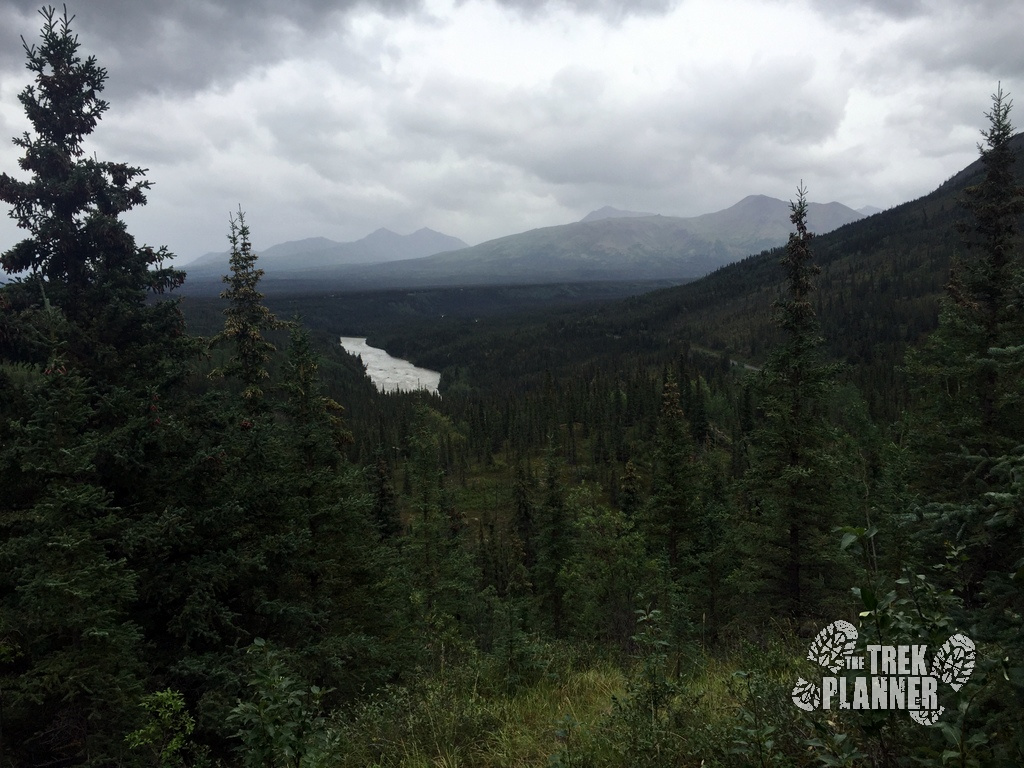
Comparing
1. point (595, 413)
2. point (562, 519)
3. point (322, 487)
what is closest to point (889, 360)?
point (595, 413)

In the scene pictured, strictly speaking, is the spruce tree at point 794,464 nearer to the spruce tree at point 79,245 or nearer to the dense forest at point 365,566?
the dense forest at point 365,566

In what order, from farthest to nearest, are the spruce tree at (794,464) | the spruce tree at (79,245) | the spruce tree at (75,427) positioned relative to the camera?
the spruce tree at (794,464), the spruce tree at (79,245), the spruce tree at (75,427)

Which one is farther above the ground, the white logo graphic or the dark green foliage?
the dark green foliage

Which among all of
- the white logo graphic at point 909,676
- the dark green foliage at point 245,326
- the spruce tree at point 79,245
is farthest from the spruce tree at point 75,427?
the white logo graphic at point 909,676

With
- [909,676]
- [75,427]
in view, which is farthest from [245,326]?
[909,676]

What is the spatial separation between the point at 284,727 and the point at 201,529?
834 cm

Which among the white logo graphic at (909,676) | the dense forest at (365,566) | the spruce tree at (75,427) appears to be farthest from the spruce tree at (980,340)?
the spruce tree at (75,427)

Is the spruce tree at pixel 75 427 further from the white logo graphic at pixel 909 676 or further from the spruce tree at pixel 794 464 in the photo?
the spruce tree at pixel 794 464

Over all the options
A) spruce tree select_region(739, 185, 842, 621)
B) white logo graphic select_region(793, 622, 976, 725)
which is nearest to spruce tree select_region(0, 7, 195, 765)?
white logo graphic select_region(793, 622, 976, 725)

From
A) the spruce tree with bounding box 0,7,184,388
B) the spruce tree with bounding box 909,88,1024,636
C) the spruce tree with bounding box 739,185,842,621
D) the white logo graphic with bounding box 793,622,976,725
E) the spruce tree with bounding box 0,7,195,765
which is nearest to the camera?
the white logo graphic with bounding box 793,622,976,725

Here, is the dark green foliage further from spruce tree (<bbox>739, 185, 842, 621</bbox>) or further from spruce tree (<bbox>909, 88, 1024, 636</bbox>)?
spruce tree (<bbox>909, 88, 1024, 636</bbox>)

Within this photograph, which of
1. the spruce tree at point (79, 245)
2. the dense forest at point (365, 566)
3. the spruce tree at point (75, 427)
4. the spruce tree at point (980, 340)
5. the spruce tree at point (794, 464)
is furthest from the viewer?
the spruce tree at point (794, 464)

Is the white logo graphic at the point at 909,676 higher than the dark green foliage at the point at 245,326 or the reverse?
the reverse

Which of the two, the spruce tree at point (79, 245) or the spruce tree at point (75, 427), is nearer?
the spruce tree at point (75, 427)
